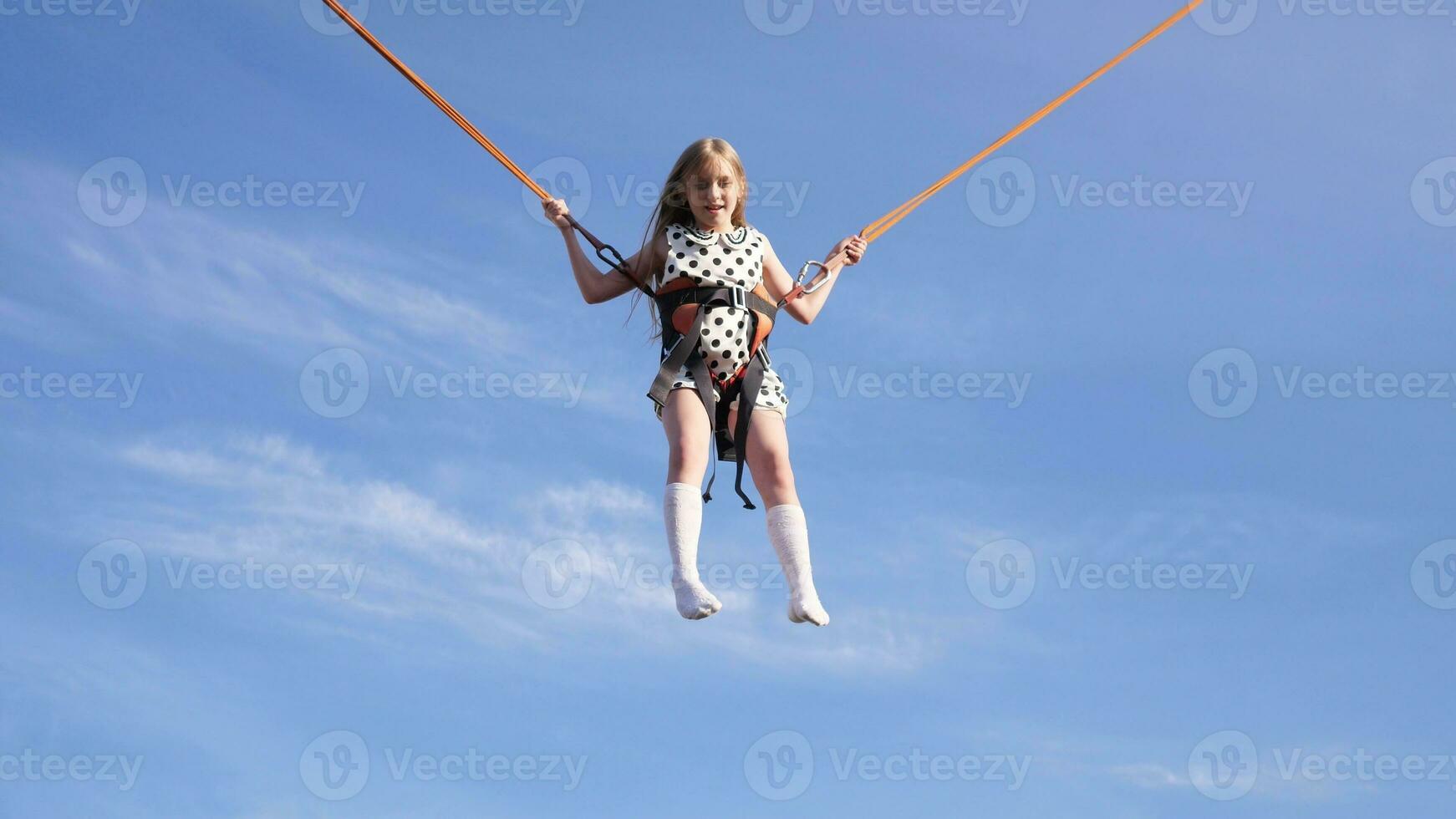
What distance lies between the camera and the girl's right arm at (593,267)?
34.3ft

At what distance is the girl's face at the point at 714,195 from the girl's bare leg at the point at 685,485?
3.80ft

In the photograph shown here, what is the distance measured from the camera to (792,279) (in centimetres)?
1076

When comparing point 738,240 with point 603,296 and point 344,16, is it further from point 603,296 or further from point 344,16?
point 344,16

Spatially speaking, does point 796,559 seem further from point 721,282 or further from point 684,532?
point 721,282

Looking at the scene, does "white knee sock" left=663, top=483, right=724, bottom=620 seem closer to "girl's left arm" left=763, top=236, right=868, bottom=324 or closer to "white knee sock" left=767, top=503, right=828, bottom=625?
"white knee sock" left=767, top=503, right=828, bottom=625

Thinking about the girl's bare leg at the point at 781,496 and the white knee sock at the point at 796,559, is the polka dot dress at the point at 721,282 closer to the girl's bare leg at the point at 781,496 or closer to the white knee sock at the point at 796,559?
the girl's bare leg at the point at 781,496

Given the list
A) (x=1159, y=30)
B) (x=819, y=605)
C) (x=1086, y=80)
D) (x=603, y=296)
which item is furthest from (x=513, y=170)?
(x=1159, y=30)

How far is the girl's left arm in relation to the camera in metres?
10.6

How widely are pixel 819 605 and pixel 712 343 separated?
5.76 feet

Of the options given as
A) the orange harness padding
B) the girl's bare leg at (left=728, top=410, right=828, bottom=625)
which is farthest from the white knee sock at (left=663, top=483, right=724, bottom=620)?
the orange harness padding

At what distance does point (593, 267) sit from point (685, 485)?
1.64 m

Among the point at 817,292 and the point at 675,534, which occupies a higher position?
the point at 817,292

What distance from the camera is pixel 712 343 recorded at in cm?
1010

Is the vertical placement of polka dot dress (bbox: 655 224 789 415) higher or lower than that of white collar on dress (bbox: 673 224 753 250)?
lower
